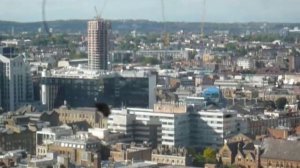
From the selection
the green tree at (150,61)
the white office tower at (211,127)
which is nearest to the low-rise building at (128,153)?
the white office tower at (211,127)

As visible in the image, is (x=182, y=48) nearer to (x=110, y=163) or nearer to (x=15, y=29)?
(x=15, y=29)

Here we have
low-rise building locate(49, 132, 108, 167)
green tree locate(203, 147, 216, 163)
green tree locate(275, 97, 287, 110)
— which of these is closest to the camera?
low-rise building locate(49, 132, 108, 167)

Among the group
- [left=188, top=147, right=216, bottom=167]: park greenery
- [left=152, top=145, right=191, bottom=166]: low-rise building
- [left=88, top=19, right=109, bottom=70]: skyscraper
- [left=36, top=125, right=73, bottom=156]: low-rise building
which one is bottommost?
[left=188, top=147, right=216, bottom=167]: park greenery

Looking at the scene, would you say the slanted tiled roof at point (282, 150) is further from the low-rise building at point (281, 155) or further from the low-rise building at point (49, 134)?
the low-rise building at point (49, 134)

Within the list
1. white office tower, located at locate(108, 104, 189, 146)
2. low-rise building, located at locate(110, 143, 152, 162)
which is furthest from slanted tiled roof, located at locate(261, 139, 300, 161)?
white office tower, located at locate(108, 104, 189, 146)

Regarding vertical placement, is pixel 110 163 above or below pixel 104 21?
below

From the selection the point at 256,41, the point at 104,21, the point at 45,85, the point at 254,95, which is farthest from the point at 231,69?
the point at 256,41

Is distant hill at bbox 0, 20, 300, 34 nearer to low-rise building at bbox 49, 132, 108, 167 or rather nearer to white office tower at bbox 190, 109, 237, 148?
white office tower at bbox 190, 109, 237, 148
